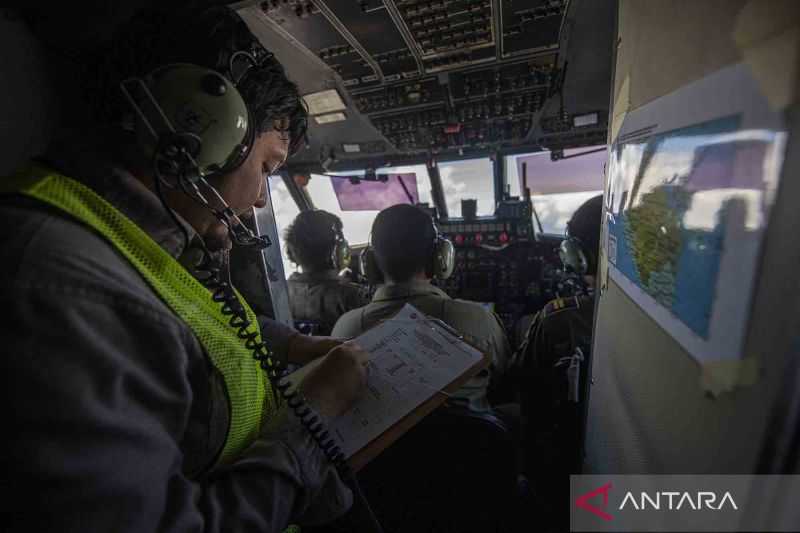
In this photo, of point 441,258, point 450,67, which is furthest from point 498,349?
point 450,67

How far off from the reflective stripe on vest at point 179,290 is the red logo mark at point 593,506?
1.61ft

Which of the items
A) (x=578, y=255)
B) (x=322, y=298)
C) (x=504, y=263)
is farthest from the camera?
(x=504, y=263)

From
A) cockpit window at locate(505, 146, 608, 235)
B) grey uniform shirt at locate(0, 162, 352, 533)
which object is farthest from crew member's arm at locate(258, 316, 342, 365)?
cockpit window at locate(505, 146, 608, 235)

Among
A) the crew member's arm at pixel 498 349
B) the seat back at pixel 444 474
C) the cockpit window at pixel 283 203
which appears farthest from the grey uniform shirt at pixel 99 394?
the cockpit window at pixel 283 203

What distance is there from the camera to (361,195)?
3609 millimetres

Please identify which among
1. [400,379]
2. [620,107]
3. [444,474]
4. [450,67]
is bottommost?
[444,474]

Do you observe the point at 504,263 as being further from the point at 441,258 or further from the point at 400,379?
the point at 400,379

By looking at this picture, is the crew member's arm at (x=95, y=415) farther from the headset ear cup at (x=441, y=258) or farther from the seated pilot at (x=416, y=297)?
the headset ear cup at (x=441, y=258)

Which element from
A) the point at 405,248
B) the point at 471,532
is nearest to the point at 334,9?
the point at 405,248

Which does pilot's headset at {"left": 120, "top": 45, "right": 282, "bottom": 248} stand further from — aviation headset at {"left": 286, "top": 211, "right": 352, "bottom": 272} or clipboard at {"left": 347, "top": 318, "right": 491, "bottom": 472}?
aviation headset at {"left": 286, "top": 211, "right": 352, "bottom": 272}

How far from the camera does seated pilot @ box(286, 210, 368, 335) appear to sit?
2002mm

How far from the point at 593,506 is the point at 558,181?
9.04ft

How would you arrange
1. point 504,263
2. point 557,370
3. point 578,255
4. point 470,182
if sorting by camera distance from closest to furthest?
1. point 557,370
2. point 578,255
3. point 504,263
4. point 470,182

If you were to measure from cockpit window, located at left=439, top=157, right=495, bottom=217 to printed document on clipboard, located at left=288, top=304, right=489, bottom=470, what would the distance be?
237 centimetres
